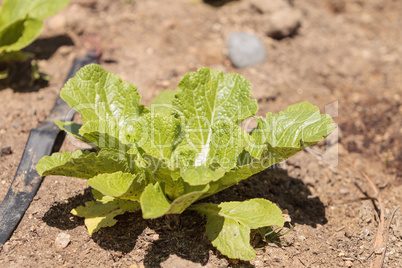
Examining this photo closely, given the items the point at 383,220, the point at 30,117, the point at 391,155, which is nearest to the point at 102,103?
the point at 30,117

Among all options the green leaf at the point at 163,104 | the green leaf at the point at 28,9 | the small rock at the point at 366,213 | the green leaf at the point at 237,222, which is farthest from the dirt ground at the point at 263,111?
the green leaf at the point at 163,104

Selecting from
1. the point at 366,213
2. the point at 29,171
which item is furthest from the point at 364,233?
the point at 29,171

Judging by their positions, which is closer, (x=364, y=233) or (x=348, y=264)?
(x=348, y=264)

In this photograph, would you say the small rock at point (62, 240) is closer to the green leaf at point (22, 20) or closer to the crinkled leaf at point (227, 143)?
the crinkled leaf at point (227, 143)

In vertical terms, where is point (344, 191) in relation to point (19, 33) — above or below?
below

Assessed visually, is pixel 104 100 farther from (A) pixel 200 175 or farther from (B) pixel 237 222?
(B) pixel 237 222

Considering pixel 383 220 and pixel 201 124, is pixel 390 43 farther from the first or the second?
pixel 201 124

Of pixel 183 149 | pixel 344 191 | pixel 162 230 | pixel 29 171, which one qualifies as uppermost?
pixel 183 149
